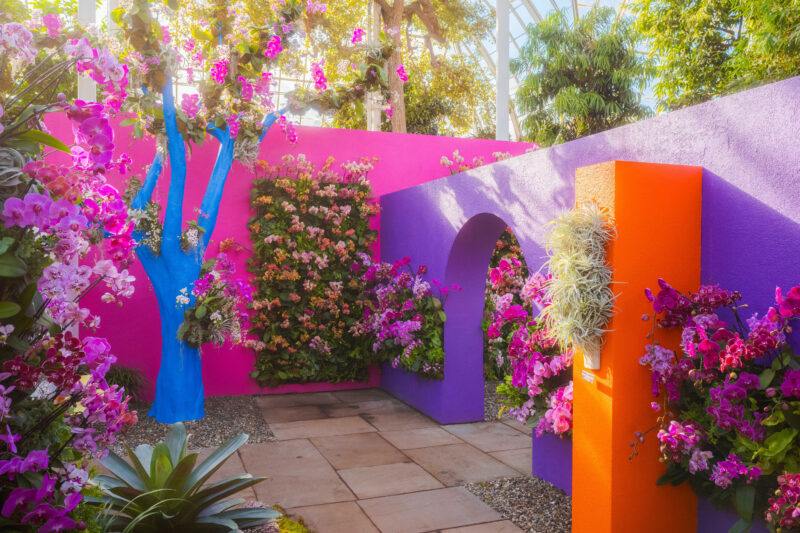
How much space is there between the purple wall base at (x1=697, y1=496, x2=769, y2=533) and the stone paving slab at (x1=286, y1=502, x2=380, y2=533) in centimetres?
155

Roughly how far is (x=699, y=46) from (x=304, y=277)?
31.9 feet

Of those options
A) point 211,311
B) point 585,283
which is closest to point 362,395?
point 211,311

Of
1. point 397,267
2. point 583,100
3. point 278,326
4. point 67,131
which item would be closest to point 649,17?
point 583,100

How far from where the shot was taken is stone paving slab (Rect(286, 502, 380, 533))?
116 inches

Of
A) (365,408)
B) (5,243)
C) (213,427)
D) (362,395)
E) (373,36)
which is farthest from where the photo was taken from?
(373,36)

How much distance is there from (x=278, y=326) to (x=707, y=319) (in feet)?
14.1

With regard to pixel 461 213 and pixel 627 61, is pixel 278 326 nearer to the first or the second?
pixel 461 213

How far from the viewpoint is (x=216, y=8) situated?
4730mm

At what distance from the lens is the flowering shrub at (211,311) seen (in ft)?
15.7

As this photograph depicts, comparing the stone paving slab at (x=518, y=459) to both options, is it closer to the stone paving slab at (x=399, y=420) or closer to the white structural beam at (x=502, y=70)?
the stone paving slab at (x=399, y=420)

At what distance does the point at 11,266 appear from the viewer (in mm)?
1183

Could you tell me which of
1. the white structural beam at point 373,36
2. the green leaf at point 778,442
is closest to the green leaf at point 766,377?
the green leaf at point 778,442

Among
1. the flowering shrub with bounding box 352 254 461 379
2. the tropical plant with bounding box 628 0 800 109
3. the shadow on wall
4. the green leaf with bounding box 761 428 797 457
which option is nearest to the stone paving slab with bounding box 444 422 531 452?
the shadow on wall

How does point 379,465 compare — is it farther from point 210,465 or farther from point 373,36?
point 373,36
